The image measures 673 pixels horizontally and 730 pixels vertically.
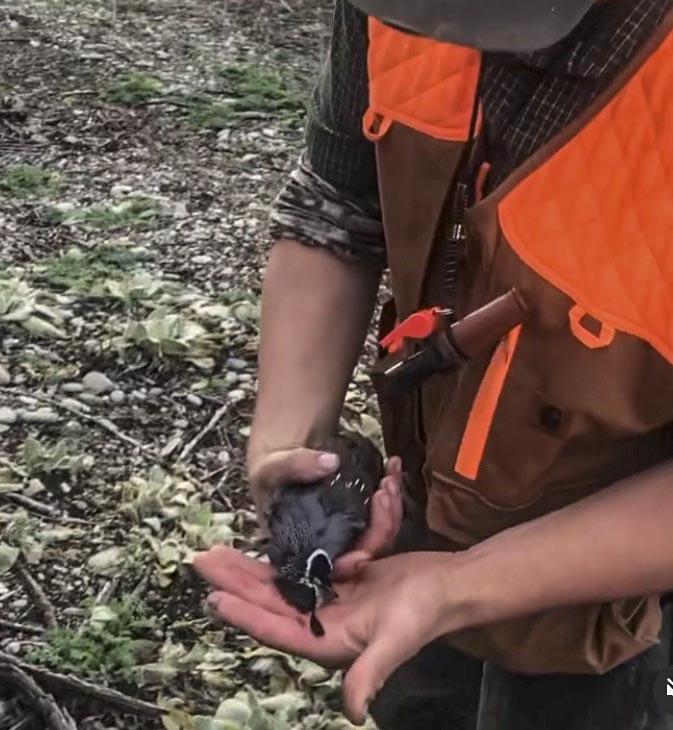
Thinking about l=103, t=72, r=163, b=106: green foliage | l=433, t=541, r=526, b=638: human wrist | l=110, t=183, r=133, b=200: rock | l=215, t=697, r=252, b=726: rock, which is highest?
l=433, t=541, r=526, b=638: human wrist

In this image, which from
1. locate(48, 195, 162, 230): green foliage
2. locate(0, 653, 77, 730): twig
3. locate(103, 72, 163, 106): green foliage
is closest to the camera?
locate(0, 653, 77, 730): twig

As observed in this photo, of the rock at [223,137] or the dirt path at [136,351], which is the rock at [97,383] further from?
the rock at [223,137]

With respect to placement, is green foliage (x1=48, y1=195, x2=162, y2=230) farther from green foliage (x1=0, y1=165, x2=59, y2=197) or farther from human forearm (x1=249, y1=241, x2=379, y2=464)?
human forearm (x1=249, y1=241, x2=379, y2=464)

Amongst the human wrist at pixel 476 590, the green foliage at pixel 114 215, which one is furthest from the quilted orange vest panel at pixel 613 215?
the green foliage at pixel 114 215

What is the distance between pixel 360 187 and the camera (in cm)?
131

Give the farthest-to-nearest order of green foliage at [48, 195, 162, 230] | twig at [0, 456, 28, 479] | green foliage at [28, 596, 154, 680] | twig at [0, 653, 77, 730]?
green foliage at [48, 195, 162, 230]
twig at [0, 456, 28, 479]
green foliage at [28, 596, 154, 680]
twig at [0, 653, 77, 730]

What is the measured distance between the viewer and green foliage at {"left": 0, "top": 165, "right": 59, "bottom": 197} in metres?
3.39

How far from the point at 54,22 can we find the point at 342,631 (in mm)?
4013

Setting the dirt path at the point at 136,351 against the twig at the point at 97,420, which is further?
the twig at the point at 97,420

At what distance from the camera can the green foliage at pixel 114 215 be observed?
10.6 feet

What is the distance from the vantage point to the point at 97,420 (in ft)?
8.10

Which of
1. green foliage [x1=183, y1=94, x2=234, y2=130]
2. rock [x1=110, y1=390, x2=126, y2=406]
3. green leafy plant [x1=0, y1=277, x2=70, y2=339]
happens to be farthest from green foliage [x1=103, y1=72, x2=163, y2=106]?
rock [x1=110, y1=390, x2=126, y2=406]

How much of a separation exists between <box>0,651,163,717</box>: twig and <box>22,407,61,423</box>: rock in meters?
0.67

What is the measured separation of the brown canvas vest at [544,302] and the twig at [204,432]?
3.73 feet
